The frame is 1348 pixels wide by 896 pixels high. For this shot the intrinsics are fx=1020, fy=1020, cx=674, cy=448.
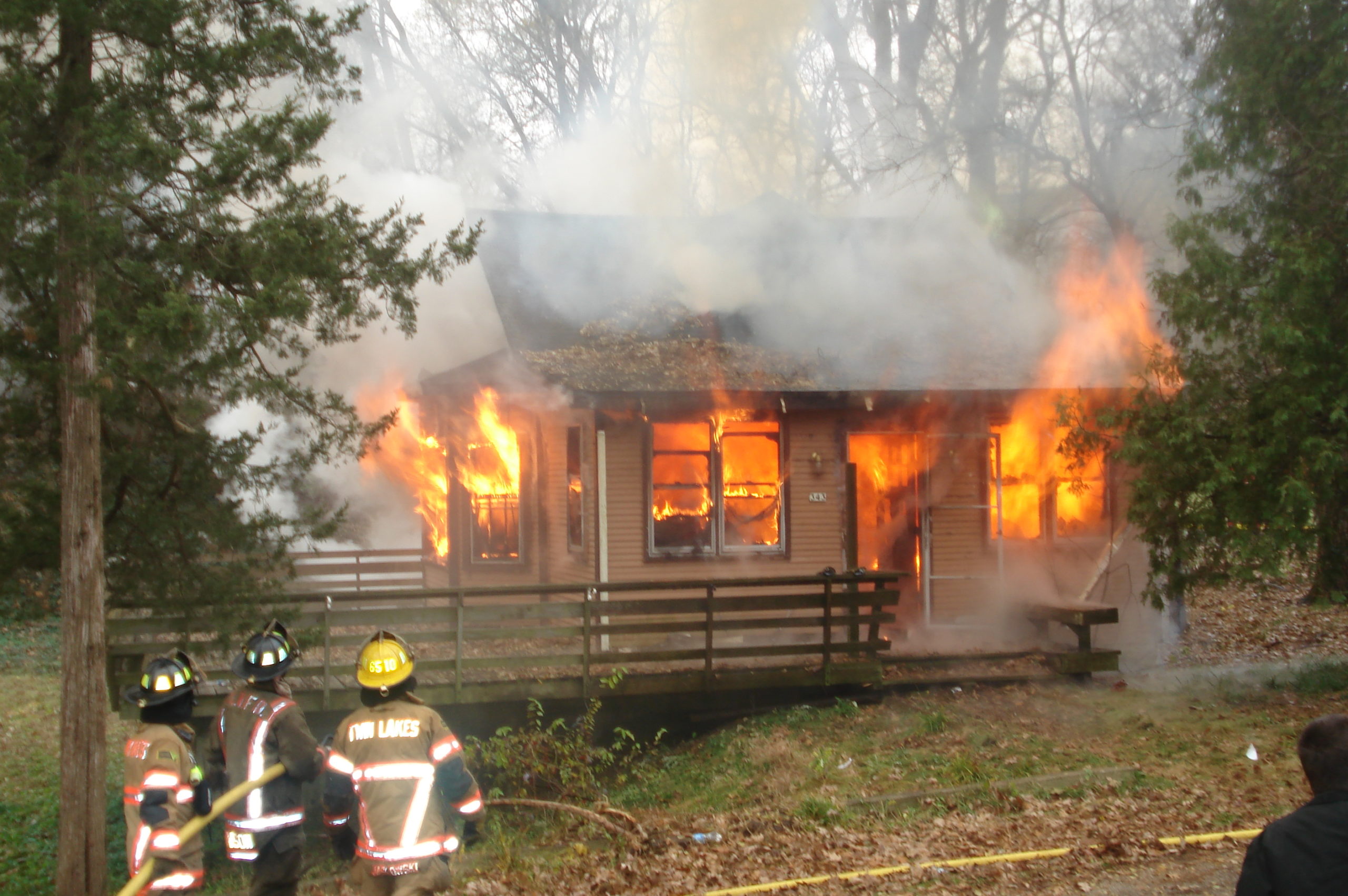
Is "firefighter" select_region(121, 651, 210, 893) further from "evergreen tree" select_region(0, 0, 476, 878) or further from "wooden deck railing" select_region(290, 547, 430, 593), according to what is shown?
"wooden deck railing" select_region(290, 547, 430, 593)

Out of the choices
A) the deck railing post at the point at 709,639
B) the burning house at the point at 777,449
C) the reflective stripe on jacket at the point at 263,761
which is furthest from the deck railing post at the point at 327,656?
the reflective stripe on jacket at the point at 263,761

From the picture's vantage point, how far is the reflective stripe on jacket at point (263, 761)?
195 inches

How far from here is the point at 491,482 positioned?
15.0m

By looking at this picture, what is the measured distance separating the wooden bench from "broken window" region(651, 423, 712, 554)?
165 inches

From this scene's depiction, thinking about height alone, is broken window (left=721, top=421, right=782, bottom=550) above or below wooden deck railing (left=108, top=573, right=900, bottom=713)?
above

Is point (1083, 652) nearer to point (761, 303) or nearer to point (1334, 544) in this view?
point (1334, 544)

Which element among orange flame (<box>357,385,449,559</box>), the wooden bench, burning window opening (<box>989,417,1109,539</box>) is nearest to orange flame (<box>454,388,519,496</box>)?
orange flame (<box>357,385,449,559</box>)

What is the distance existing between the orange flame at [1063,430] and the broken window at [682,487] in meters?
3.92

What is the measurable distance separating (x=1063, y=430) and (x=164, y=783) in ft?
37.3

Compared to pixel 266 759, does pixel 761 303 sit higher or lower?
higher

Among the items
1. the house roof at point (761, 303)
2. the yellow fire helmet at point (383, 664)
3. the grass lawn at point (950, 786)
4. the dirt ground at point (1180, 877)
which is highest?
the house roof at point (761, 303)

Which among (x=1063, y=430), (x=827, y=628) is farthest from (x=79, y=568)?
(x=1063, y=430)

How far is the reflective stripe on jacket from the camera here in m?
4.95

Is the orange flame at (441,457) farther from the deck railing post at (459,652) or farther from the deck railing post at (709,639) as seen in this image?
the deck railing post at (709,639)
